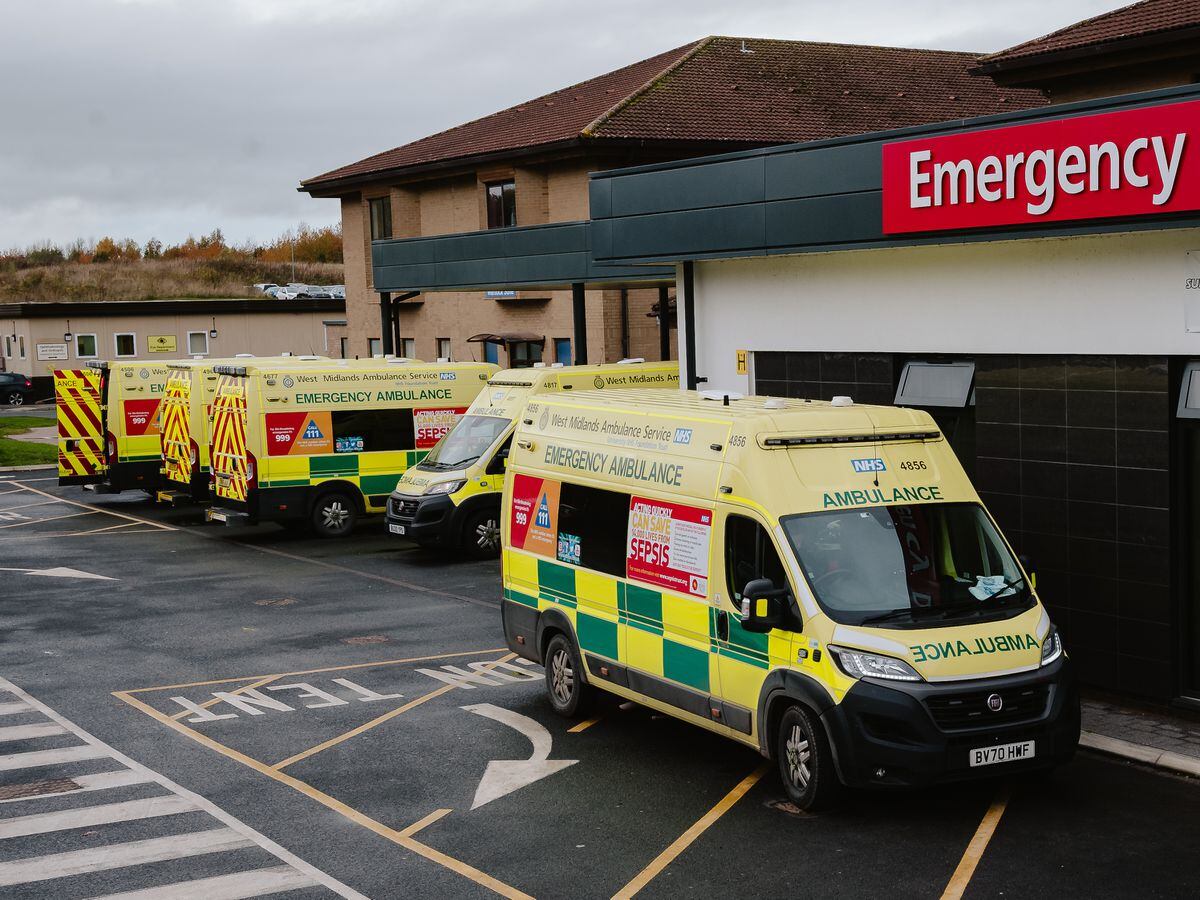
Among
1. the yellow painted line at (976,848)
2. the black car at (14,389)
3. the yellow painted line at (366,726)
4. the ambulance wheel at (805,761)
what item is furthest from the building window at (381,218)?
the yellow painted line at (976,848)

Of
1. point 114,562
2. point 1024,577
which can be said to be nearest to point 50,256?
point 114,562

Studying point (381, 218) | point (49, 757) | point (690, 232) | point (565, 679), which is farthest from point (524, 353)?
point (49, 757)

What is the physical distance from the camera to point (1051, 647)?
31.7ft

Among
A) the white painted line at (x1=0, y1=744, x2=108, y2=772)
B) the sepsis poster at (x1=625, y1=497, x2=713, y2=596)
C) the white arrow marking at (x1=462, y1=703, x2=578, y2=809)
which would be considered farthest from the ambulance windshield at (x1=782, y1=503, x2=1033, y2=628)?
the white painted line at (x1=0, y1=744, x2=108, y2=772)

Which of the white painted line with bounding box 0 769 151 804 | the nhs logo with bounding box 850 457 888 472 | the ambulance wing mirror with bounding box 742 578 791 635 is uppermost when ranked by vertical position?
the nhs logo with bounding box 850 457 888 472

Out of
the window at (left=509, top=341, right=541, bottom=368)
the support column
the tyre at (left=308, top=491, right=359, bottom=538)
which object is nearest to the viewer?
the tyre at (left=308, top=491, right=359, bottom=538)

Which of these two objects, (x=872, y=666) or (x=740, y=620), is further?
(x=740, y=620)

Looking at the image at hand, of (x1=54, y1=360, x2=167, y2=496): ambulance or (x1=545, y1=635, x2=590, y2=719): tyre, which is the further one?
(x1=54, y1=360, x2=167, y2=496): ambulance

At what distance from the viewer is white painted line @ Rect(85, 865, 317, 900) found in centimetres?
836

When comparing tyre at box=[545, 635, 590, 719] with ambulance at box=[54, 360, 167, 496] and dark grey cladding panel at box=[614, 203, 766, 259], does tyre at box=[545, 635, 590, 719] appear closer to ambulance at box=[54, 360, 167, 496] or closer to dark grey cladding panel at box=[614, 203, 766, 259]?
dark grey cladding panel at box=[614, 203, 766, 259]

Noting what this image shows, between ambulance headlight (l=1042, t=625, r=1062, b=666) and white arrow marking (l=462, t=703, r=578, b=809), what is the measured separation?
11.7ft

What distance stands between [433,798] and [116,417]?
1959cm

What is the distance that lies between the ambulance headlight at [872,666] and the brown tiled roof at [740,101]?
23.8m

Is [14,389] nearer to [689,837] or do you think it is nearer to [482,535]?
[482,535]
